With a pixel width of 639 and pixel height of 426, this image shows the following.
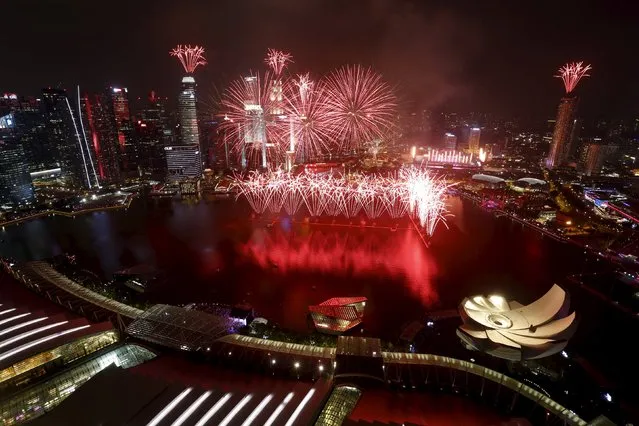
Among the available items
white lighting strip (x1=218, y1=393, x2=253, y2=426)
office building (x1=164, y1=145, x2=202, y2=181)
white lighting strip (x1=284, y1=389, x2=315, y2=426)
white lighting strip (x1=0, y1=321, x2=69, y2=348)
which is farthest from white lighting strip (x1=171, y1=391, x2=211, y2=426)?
office building (x1=164, y1=145, x2=202, y2=181)

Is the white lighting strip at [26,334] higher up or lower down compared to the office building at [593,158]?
lower down

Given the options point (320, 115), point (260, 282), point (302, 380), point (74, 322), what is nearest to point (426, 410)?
point (302, 380)

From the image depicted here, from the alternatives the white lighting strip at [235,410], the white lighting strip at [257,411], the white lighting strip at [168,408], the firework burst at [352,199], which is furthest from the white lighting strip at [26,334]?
the firework burst at [352,199]

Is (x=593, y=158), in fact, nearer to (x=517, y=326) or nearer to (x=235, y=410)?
(x=517, y=326)

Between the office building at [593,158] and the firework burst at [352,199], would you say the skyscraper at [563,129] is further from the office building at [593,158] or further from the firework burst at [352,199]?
the firework burst at [352,199]

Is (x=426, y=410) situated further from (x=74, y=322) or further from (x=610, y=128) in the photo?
(x=610, y=128)

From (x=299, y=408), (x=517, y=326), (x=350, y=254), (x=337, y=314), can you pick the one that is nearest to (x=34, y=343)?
(x=299, y=408)

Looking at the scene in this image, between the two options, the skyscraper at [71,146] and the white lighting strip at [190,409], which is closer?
the white lighting strip at [190,409]
